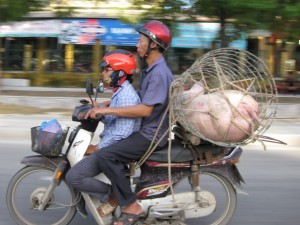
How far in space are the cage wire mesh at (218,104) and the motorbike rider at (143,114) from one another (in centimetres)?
13

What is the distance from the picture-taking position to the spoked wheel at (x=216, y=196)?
4.09 metres

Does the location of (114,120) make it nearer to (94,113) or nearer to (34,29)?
(94,113)

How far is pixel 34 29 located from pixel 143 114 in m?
16.6

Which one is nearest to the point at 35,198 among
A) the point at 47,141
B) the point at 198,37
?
the point at 47,141

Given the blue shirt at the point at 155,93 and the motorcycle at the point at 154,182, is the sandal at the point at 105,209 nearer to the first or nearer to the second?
the motorcycle at the point at 154,182

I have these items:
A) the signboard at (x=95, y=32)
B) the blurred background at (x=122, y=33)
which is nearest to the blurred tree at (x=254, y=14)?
the blurred background at (x=122, y=33)

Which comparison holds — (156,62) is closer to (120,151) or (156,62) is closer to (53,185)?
(120,151)

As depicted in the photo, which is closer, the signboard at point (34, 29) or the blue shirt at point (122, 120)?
the blue shirt at point (122, 120)

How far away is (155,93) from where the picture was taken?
366 cm

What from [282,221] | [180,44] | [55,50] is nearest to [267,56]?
[180,44]

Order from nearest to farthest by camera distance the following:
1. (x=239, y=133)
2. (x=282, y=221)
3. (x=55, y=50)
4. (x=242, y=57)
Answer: (x=239, y=133)
(x=242, y=57)
(x=282, y=221)
(x=55, y=50)

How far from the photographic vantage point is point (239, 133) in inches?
143

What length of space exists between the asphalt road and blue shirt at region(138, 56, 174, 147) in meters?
1.19

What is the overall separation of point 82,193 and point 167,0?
29.5 feet
